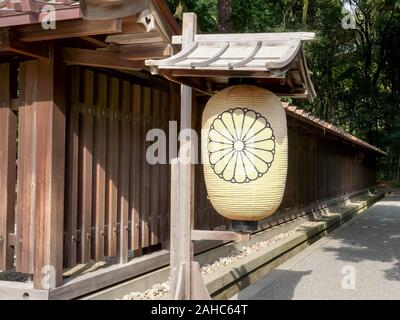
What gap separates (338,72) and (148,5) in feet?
117

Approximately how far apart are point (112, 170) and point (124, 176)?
0.83 feet

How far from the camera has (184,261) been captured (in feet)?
14.4

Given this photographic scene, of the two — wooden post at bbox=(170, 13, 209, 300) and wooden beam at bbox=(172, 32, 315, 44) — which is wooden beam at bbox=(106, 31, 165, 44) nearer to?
wooden post at bbox=(170, 13, 209, 300)

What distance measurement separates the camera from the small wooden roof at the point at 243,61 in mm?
3662

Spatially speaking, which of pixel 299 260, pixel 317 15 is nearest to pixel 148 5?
pixel 299 260

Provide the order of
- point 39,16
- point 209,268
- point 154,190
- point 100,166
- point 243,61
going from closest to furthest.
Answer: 1. point 243,61
2. point 39,16
3. point 100,166
4. point 154,190
5. point 209,268

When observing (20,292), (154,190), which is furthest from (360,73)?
(20,292)

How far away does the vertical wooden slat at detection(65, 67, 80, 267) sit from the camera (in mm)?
5145

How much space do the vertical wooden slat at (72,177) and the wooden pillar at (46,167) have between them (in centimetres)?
22

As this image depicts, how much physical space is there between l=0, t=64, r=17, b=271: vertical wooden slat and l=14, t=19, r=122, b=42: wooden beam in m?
0.83

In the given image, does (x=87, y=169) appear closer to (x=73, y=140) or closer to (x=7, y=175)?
(x=73, y=140)

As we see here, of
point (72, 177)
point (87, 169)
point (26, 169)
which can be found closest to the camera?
point (26, 169)

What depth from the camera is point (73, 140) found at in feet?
17.1
